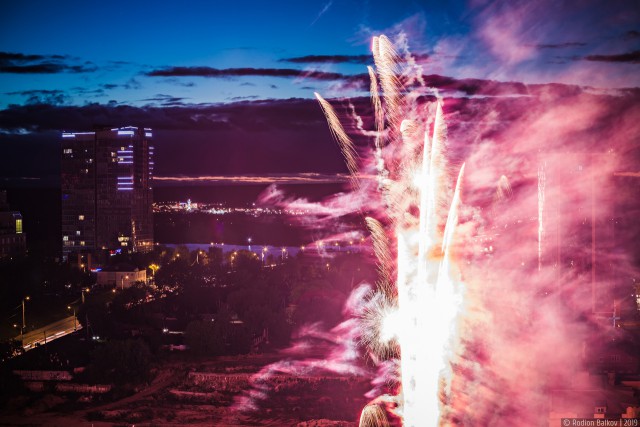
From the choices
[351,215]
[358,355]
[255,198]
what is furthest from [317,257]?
[255,198]

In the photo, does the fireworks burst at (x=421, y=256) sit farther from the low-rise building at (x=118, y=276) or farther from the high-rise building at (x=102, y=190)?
the high-rise building at (x=102, y=190)

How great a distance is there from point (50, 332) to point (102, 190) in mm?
13319

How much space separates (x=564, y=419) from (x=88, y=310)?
9107mm

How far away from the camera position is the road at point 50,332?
10305 millimetres

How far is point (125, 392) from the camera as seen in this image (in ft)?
25.8

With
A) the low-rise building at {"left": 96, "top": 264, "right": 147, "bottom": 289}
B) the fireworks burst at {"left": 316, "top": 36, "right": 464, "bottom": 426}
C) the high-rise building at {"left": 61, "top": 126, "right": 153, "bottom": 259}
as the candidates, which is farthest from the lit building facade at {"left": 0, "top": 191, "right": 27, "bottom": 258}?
the fireworks burst at {"left": 316, "top": 36, "right": 464, "bottom": 426}

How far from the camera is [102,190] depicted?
23656 mm

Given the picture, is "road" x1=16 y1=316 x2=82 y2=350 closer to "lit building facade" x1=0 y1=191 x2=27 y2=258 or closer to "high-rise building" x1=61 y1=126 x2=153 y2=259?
"lit building facade" x1=0 y1=191 x2=27 y2=258

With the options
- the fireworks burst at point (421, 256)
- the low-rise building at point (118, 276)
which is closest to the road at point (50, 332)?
the low-rise building at point (118, 276)

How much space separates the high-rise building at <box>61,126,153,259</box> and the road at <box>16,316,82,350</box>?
1119cm

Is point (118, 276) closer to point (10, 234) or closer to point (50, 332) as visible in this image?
point (10, 234)

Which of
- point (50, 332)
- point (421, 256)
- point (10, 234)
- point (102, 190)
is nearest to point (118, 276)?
point (10, 234)

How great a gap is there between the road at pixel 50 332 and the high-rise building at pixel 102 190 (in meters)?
11.2

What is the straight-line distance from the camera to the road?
33.8ft
